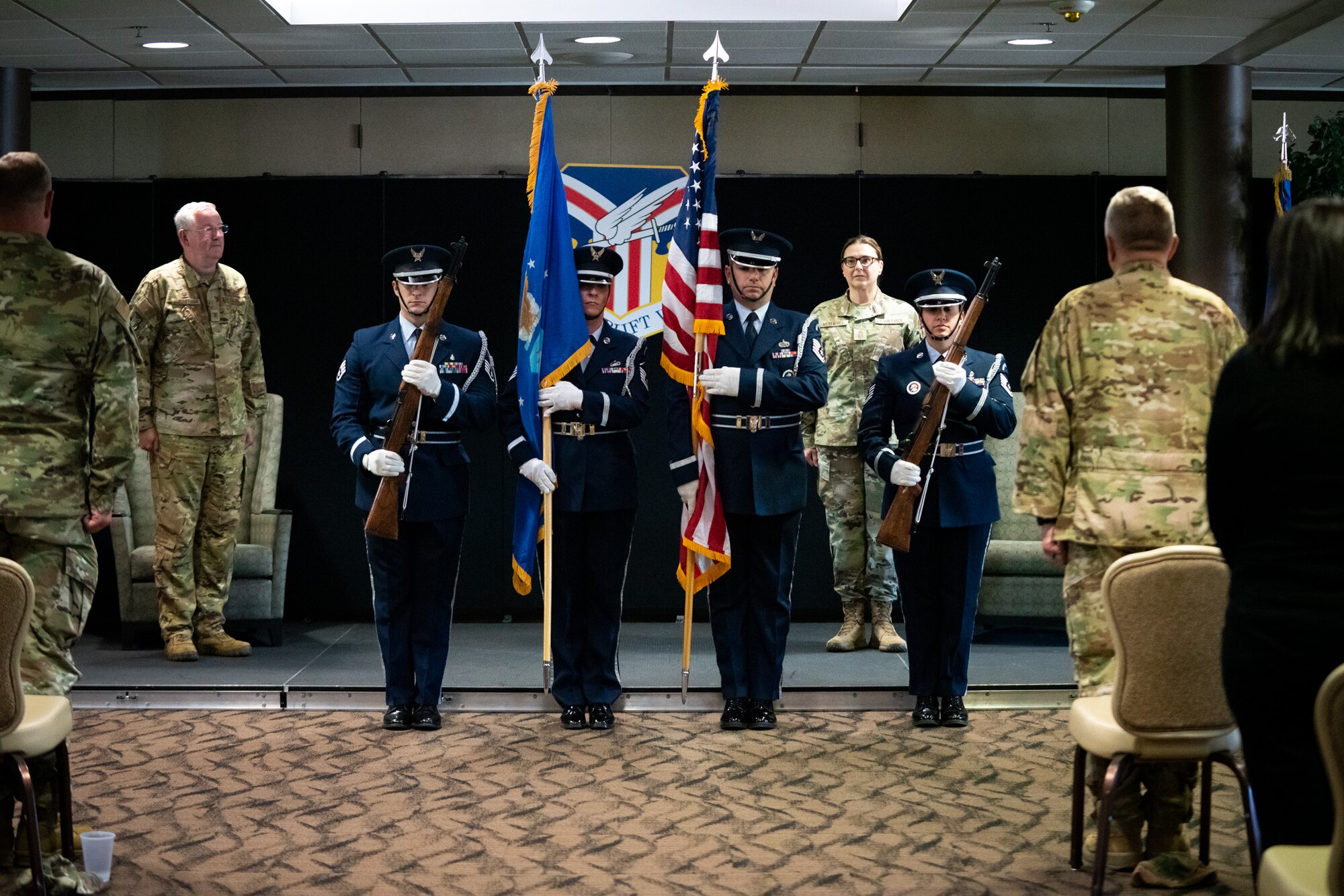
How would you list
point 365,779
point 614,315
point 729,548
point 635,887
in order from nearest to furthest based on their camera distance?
point 635,887, point 365,779, point 729,548, point 614,315

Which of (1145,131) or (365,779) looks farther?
(1145,131)

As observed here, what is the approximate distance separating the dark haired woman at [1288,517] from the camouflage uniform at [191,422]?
4931 mm

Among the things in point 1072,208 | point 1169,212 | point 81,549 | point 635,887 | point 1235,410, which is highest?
point 1072,208

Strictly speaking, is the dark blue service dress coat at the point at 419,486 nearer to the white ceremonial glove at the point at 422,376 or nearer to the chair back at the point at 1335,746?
the white ceremonial glove at the point at 422,376

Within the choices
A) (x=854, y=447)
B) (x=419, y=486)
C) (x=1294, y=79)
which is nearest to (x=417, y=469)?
(x=419, y=486)

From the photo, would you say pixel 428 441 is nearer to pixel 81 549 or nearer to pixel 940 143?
pixel 81 549

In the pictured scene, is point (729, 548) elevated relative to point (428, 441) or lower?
lower

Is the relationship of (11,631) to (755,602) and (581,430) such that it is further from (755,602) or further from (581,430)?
(755,602)

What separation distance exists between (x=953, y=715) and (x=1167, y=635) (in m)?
2.09

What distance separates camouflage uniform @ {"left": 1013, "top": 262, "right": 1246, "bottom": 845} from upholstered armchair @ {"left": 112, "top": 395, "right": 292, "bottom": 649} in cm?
422

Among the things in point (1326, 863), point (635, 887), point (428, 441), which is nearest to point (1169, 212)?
point (1326, 863)

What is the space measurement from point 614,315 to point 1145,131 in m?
3.12

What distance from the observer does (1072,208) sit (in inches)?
295

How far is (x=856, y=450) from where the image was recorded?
6359mm
